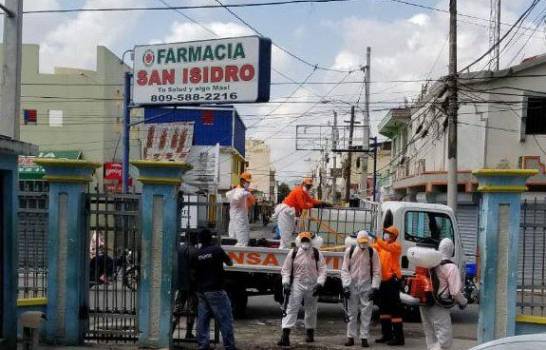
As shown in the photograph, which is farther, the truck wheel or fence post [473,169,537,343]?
the truck wheel

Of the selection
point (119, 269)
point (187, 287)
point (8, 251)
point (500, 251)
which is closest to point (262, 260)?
point (187, 287)

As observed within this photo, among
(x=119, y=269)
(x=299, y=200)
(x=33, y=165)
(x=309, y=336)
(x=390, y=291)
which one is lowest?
(x=309, y=336)

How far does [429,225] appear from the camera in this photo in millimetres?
13195

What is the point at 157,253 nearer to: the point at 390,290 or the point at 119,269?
the point at 119,269

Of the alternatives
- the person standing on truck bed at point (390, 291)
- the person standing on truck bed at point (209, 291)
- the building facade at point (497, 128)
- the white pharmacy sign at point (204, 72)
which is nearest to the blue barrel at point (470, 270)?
the person standing on truck bed at point (390, 291)

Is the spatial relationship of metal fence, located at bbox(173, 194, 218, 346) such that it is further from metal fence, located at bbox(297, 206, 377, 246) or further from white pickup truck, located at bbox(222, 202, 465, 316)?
metal fence, located at bbox(297, 206, 377, 246)

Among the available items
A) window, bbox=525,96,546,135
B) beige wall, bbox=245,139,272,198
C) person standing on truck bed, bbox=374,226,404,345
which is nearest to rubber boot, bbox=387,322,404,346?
person standing on truck bed, bbox=374,226,404,345

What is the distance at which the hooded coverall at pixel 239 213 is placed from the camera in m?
12.2

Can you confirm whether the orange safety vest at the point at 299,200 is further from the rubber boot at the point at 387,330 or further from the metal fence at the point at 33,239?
the metal fence at the point at 33,239

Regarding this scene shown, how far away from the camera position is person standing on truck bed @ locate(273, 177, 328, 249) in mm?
12047

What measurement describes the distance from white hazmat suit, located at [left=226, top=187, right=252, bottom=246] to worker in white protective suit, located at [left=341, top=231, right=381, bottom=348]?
253cm

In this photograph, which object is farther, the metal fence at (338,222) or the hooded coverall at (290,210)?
the metal fence at (338,222)

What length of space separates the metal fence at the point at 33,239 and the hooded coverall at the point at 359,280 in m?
4.29

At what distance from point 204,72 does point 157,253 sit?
18.4 ft
